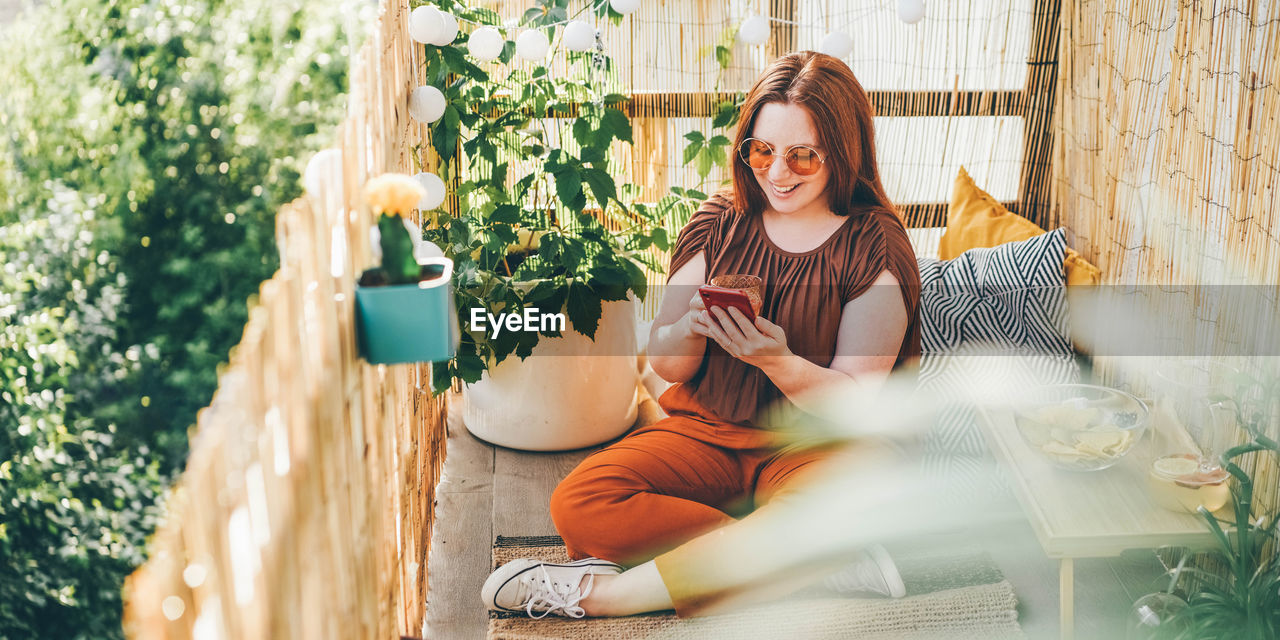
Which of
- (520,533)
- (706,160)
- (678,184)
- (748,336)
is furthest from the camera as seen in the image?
(678,184)

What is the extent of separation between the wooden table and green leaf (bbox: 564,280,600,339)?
90 cm

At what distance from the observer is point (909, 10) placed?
2410 millimetres

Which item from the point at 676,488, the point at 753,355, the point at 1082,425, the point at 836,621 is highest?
the point at 753,355

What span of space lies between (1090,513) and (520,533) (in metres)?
1.11

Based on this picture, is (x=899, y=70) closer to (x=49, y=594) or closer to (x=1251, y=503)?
(x=1251, y=503)

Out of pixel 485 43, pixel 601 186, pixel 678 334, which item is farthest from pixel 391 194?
pixel 601 186

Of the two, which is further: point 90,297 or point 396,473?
point 90,297

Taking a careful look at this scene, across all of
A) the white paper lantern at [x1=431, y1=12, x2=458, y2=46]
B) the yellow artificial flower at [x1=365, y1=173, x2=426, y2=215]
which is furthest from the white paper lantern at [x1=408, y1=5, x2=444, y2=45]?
the yellow artificial flower at [x1=365, y1=173, x2=426, y2=215]

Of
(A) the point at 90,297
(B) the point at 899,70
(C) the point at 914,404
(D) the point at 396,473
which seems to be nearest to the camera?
(D) the point at 396,473

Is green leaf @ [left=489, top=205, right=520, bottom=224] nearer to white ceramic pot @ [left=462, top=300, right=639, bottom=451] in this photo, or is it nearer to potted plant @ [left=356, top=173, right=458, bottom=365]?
white ceramic pot @ [left=462, top=300, right=639, bottom=451]

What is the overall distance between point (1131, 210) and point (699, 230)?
101 centimetres

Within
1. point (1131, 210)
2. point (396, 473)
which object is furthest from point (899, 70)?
point (396, 473)

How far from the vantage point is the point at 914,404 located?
223cm

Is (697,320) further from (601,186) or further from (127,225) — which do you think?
(127,225)
